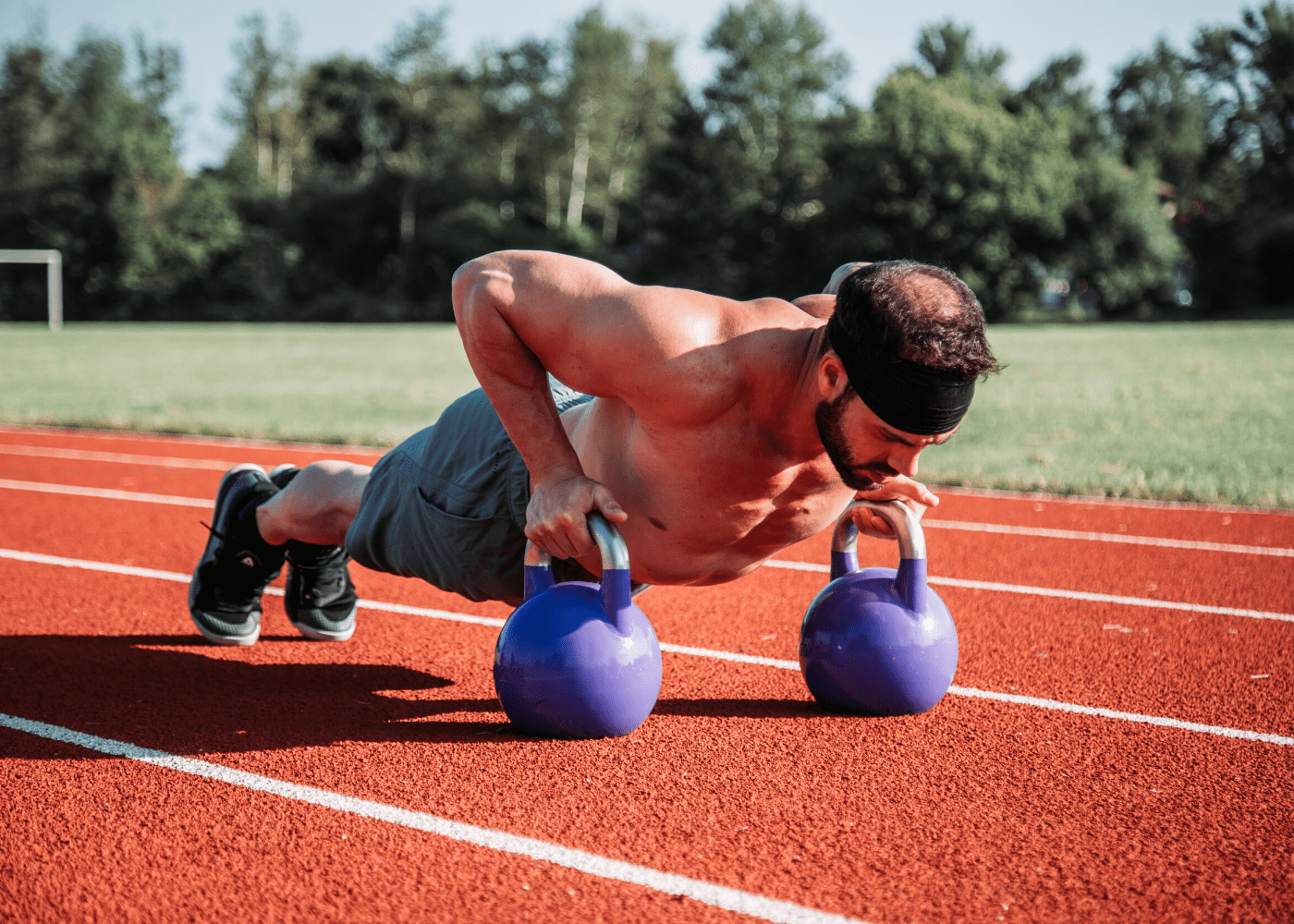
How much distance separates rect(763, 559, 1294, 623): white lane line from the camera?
A: 14.7 feet

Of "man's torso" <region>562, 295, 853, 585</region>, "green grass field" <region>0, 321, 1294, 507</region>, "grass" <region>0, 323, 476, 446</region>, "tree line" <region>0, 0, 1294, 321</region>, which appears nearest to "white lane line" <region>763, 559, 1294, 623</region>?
"man's torso" <region>562, 295, 853, 585</region>

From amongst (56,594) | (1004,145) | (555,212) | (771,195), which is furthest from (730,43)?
(56,594)

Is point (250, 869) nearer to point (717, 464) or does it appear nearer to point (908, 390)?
point (717, 464)

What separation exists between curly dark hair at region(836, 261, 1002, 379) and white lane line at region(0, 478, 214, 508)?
5537mm

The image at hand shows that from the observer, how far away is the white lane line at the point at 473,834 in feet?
7.11

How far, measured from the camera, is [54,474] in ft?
27.1

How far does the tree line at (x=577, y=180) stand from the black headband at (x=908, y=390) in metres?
38.2

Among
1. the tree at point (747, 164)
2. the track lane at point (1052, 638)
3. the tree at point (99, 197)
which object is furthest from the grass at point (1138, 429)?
the tree at point (99, 197)

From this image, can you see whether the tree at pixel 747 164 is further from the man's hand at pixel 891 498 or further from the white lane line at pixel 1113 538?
the man's hand at pixel 891 498

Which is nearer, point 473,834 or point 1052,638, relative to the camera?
point 473,834

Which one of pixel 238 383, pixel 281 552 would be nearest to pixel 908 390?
pixel 281 552

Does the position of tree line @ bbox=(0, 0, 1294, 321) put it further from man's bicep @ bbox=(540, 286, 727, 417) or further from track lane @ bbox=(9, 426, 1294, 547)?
man's bicep @ bbox=(540, 286, 727, 417)

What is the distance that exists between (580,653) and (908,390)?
3.44ft

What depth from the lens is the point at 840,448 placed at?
2629 mm
